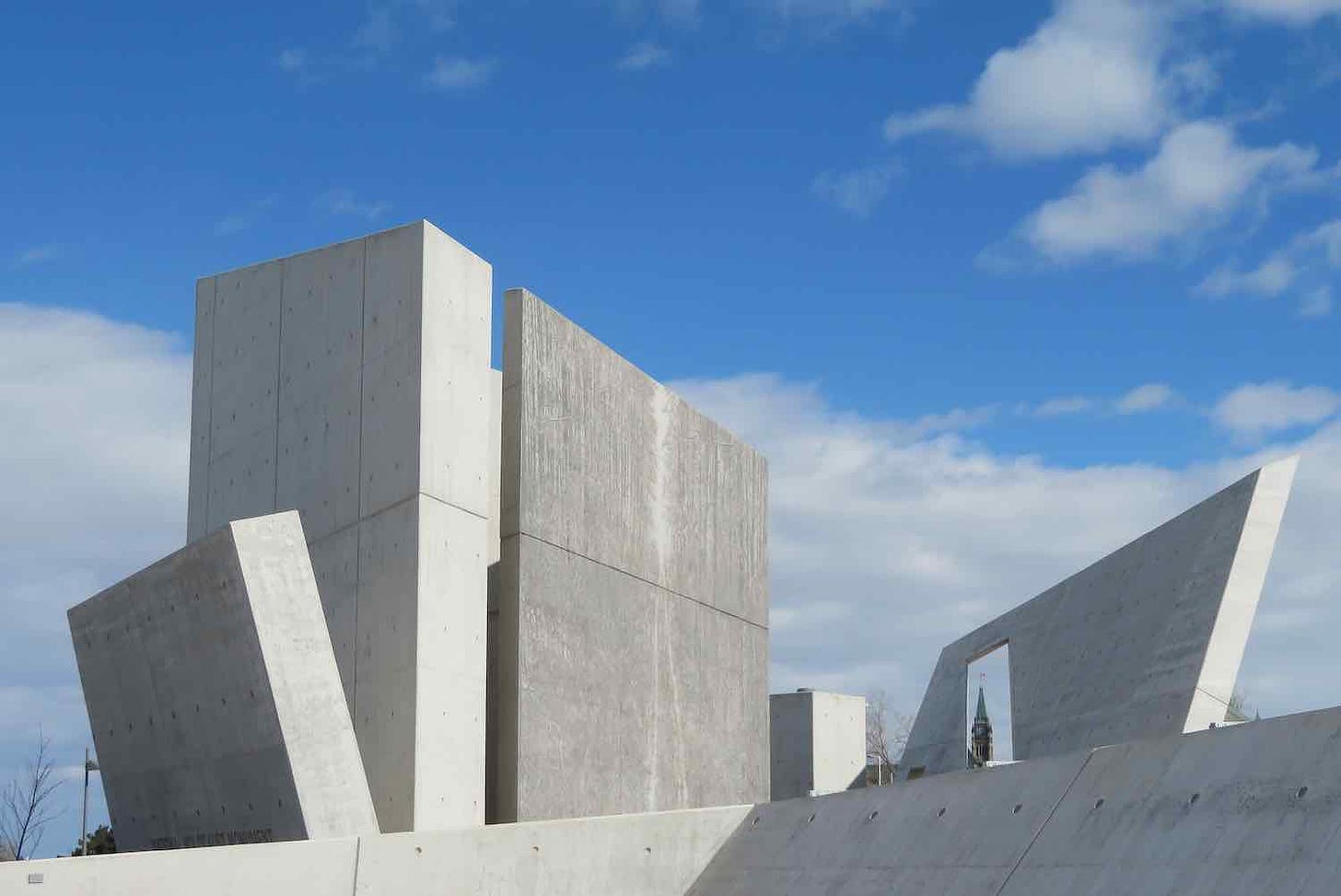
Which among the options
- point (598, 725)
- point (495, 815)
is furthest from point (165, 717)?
point (598, 725)

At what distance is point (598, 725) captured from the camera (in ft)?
54.2

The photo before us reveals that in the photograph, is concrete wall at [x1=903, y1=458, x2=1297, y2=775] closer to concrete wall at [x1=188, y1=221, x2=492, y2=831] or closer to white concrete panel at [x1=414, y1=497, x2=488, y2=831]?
white concrete panel at [x1=414, y1=497, x2=488, y2=831]

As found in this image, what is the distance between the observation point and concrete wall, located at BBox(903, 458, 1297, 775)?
19609 millimetres

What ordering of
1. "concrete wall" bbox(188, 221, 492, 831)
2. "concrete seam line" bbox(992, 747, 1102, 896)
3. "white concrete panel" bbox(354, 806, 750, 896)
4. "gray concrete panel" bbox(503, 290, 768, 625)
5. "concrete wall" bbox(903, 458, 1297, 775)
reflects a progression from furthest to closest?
"concrete wall" bbox(903, 458, 1297, 775) < "gray concrete panel" bbox(503, 290, 768, 625) < "concrete wall" bbox(188, 221, 492, 831) < "white concrete panel" bbox(354, 806, 750, 896) < "concrete seam line" bbox(992, 747, 1102, 896)

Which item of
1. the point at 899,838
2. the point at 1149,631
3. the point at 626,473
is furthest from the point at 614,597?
the point at 1149,631

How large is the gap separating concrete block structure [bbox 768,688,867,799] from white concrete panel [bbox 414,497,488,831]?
2150 cm

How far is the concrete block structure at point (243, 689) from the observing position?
37.9ft

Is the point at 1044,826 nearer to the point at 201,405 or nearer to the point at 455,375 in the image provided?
the point at 455,375

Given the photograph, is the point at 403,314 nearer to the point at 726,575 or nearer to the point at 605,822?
the point at 605,822

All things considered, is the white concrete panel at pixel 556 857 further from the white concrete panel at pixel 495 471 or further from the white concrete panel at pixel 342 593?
the white concrete panel at pixel 495 471

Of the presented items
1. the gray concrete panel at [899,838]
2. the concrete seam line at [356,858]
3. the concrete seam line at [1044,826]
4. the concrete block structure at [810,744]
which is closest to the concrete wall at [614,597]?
the gray concrete panel at [899,838]

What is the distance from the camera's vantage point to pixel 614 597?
17.2 metres

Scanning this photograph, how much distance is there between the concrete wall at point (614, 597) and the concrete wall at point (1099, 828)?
12.5 feet

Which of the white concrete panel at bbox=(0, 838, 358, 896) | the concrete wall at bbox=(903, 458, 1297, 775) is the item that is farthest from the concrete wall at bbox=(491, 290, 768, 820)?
the concrete wall at bbox=(903, 458, 1297, 775)
